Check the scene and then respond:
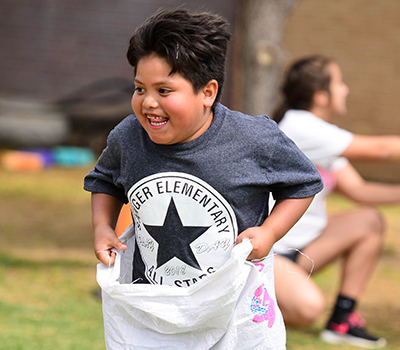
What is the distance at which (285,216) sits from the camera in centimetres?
181

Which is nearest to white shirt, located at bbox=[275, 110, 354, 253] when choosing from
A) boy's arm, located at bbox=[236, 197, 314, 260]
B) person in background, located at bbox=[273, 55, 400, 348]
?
person in background, located at bbox=[273, 55, 400, 348]

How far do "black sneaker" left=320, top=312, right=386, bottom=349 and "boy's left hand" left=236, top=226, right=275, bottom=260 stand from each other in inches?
73.4

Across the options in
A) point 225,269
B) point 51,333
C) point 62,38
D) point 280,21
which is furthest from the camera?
point 62,38

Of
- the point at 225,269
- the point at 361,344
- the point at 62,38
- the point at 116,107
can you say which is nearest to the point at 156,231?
the point at 225,269

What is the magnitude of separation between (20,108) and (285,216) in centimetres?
829

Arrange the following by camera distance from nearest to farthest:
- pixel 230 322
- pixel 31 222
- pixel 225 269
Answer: pixel 225 269 → pixel 230 322 → pixel 31 222

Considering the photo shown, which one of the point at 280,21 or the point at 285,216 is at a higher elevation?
the point at 280,21

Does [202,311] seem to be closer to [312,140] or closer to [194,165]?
[194,165]

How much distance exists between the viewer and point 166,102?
169 cm

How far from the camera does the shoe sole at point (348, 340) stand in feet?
11.1

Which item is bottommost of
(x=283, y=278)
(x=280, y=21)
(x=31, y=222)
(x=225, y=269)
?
(x=31, y=222)

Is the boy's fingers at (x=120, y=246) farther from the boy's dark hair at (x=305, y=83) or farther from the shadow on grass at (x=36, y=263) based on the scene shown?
the shadow on grass at (x=36, y=263)

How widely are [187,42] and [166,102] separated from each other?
174 mm

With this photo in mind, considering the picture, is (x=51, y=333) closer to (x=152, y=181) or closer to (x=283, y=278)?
(x=283, y=278)
